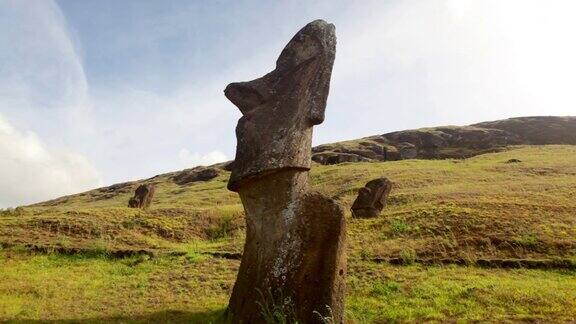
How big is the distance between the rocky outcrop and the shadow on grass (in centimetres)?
7670

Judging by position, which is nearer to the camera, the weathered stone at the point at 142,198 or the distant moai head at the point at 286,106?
the distant moai head at the point at 286,106

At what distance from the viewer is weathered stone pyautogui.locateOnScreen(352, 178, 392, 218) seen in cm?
A: 2692

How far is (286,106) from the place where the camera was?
35.3 feet

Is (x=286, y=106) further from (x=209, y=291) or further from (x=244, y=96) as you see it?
(x=209, y=291)

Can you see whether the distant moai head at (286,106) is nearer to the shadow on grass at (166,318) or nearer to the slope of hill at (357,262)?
the shadow on grass at (166,318)

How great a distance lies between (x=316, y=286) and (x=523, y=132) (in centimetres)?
10682

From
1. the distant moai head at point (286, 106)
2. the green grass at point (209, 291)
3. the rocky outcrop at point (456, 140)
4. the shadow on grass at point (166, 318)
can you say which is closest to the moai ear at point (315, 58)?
the distant moai head at point (286, 106)

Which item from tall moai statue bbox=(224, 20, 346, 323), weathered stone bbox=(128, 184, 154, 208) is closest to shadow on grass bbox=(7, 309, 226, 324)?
tall moai statue bbox=(224, 20, 346, 323)

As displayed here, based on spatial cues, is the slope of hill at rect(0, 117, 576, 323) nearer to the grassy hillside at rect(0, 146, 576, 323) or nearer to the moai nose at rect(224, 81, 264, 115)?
the grassy hillside at rect(0, 146, 576, 323)

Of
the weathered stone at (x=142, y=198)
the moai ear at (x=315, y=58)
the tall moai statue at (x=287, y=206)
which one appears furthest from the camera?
the weathered stone at (x=142, y=198)

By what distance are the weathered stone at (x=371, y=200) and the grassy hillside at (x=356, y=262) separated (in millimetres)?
2250

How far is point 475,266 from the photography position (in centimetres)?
1677

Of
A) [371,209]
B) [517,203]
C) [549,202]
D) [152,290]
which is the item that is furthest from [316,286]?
[549,202]

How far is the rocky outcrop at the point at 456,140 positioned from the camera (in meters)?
93.8
